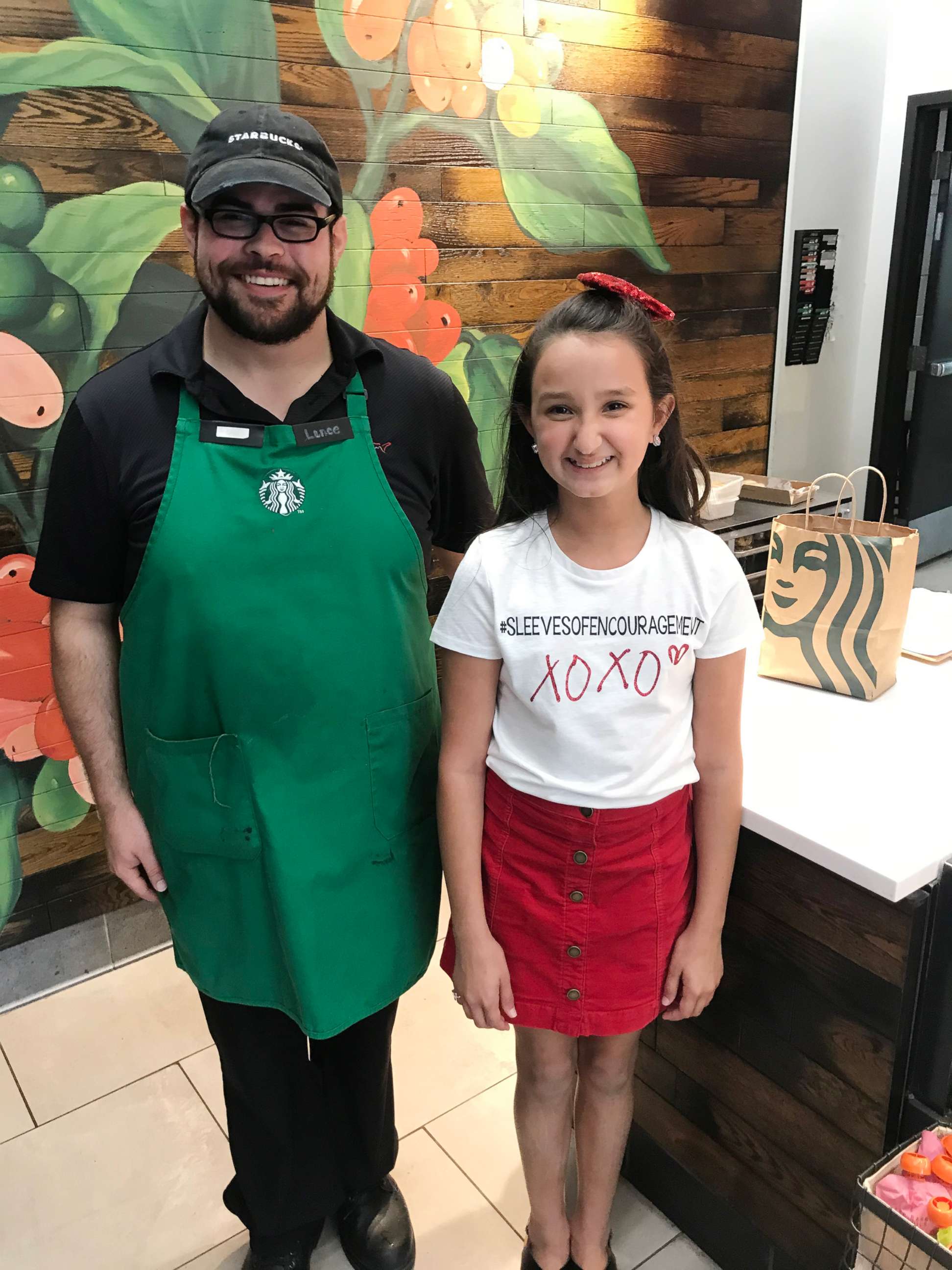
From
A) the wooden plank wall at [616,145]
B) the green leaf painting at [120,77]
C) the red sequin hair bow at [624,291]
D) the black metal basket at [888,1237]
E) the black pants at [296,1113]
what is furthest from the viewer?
the wooden plank wall at [616,145]

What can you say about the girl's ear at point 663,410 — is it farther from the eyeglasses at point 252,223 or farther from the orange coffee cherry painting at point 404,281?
the orange coffee cherry painting at point 404,281

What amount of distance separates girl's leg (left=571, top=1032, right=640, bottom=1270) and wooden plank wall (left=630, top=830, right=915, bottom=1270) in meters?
Answer: 0.16

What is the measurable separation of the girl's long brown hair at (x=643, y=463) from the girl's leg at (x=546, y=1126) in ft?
2.38

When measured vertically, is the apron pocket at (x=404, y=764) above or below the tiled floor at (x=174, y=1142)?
above

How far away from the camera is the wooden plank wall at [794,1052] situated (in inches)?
47.4

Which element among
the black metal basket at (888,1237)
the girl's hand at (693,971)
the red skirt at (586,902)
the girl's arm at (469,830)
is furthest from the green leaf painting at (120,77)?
the black metal basket at (888,1237)

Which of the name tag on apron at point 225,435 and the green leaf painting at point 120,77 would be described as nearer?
the name tag on apron at point 225,435

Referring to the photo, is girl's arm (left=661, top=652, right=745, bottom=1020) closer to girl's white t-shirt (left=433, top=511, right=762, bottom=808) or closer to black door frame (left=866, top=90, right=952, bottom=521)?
girl's white t-shirt (left=433, top=511, right=762, bottom=808)

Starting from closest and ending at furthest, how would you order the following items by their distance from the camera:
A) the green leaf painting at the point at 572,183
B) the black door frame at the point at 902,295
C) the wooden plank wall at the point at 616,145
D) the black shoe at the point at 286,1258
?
the black shoe at the point at 286,1258 < the wooden plank wall at the point at 616,145 < the green leaf painting at the point at 572,183 < the black door frame at the point at 902,295

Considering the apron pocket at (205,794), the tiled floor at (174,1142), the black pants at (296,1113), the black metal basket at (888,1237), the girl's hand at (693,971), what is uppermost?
the apron pocket at (205,794)

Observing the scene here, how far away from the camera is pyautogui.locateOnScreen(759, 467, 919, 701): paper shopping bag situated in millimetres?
1424

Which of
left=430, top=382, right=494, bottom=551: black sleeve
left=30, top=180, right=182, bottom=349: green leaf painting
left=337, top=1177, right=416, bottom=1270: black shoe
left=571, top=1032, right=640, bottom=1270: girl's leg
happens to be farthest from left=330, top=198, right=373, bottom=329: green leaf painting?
left=337, top=1177, right=416, bottom=1270: black shoe

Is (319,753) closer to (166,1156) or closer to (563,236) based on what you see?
(166,1156)

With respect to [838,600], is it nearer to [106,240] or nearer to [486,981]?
[486,981]
